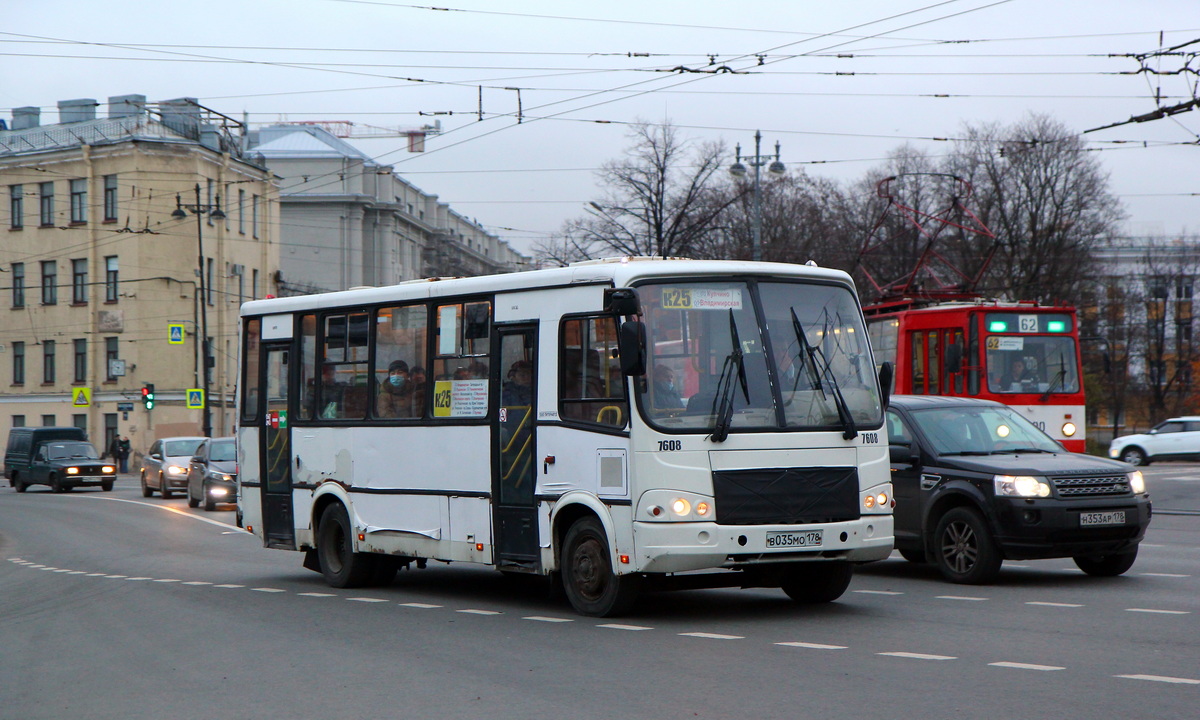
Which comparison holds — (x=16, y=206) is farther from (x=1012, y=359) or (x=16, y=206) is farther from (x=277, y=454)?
(x=277, y=454)

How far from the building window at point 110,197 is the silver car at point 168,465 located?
23498 millimetres

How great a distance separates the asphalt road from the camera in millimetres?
7500

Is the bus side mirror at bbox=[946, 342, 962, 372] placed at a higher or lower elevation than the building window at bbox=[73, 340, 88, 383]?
lower

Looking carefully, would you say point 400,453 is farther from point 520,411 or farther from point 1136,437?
point 1136,437

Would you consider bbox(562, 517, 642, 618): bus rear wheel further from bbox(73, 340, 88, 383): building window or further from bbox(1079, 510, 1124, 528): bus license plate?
bbox(73, 340, 88, 383): building window

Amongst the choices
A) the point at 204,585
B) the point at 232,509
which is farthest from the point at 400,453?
the point at 232,509

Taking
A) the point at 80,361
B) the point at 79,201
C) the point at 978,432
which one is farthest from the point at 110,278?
the point at 978,432

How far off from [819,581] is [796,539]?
127 cm

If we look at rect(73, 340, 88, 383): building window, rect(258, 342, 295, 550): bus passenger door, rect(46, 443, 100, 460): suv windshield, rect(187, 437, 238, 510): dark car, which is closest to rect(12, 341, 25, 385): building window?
rect(73, 340, 88, 383): building window

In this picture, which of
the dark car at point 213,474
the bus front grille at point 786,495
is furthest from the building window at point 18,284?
the bus front grille at point 786,495

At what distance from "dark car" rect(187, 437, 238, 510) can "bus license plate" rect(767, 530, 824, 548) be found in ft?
71.4

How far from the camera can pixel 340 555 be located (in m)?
14.2

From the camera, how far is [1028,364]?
2411 cm

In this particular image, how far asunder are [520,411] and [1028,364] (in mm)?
14675
